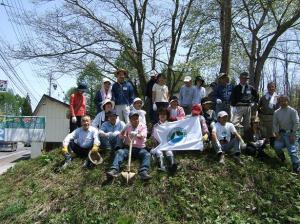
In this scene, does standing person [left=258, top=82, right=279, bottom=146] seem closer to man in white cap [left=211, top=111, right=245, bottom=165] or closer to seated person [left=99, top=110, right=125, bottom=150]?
man in white cap [left=211, top=111, right=245, bottom=165]

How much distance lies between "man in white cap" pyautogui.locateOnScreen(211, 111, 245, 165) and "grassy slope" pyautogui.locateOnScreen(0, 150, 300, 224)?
9.6 inches

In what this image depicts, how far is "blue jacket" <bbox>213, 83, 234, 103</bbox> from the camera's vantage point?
37.1 ft

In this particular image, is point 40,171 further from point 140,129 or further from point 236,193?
point 236,193

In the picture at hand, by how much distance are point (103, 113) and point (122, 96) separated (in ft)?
2.34

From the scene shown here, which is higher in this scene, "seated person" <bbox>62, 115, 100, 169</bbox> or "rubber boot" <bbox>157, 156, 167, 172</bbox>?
"seated person" <bbox>62, 115, 100, 169</bbox>

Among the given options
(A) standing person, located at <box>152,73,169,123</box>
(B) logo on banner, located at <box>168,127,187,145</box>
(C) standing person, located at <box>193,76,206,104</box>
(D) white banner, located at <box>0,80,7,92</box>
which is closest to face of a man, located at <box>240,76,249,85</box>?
(C) standing person, located at <box>193,76,206,104</box>

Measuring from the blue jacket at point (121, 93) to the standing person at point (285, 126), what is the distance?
381 centimetres

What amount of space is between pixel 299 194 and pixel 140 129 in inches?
149

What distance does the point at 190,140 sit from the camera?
1023 centimetres

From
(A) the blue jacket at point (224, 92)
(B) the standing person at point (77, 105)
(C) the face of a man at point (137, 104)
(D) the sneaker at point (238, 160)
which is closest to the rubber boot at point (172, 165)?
(D) the sneaker at point (238, 160)

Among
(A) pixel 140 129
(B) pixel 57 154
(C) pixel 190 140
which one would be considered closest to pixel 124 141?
(A) pixel 140 129

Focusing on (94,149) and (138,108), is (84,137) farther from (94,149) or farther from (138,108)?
(138,108)

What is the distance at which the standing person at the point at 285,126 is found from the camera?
10.0 m

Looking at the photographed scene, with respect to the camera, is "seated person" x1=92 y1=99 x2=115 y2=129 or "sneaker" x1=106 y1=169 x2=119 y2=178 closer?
"sneaker" x1=106 y1=169 x2=119 y2=178
